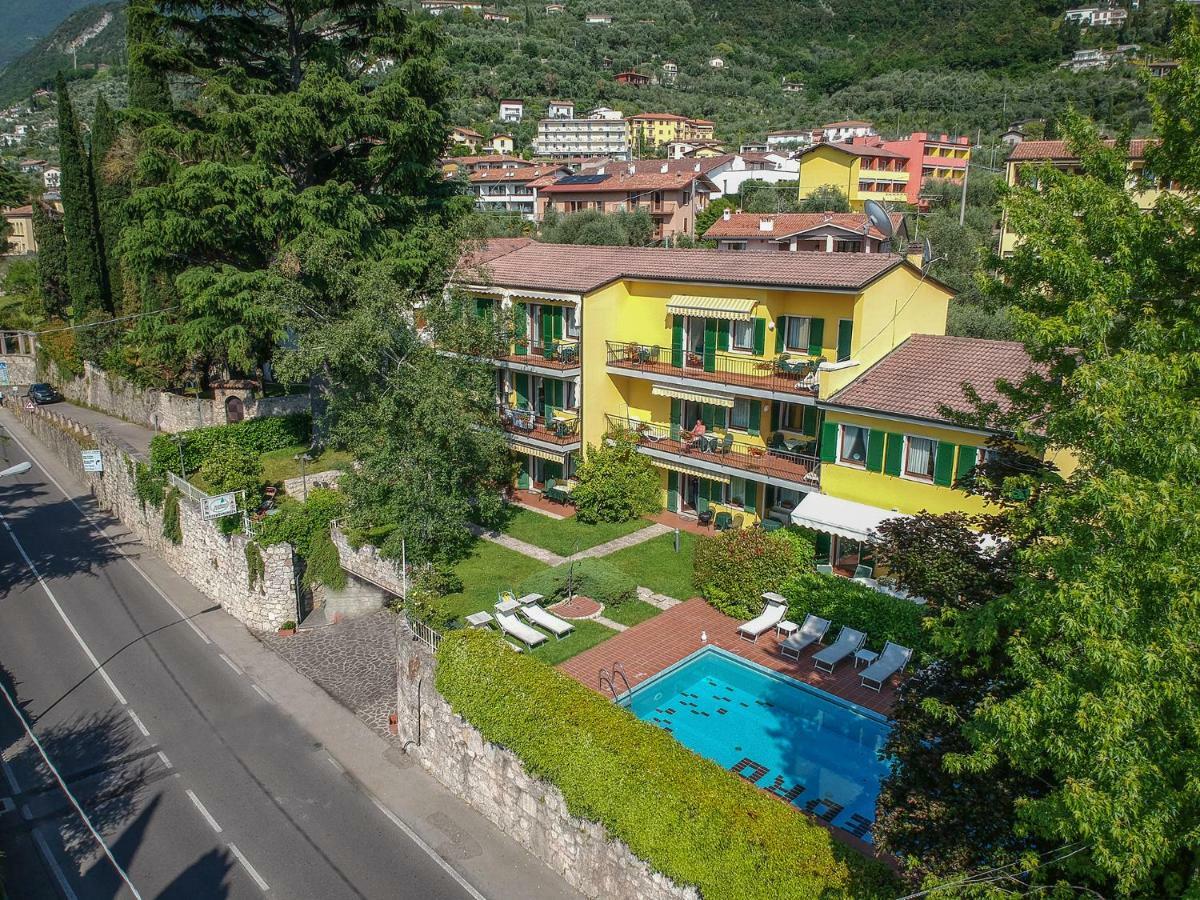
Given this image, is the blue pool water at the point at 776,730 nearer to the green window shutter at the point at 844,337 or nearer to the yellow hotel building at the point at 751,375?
the yellow hotel building at the point at 751,375

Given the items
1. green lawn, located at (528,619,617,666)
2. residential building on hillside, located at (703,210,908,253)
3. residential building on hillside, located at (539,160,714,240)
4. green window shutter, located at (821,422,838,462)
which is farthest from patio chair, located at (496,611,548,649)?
residential building on hillside, located at (539,160,714,240)

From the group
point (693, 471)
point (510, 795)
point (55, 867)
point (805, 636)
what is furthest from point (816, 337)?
point (55, 867)

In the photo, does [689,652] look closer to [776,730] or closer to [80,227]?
[776,730]

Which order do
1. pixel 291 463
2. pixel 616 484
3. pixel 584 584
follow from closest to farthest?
pixel 584 584 < pixel 616 484 < pixel 291 463

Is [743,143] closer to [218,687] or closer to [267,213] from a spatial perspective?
[267,213]

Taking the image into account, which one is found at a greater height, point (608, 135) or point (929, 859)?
point (608, 135)

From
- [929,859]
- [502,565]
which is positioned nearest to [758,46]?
[502,565]
